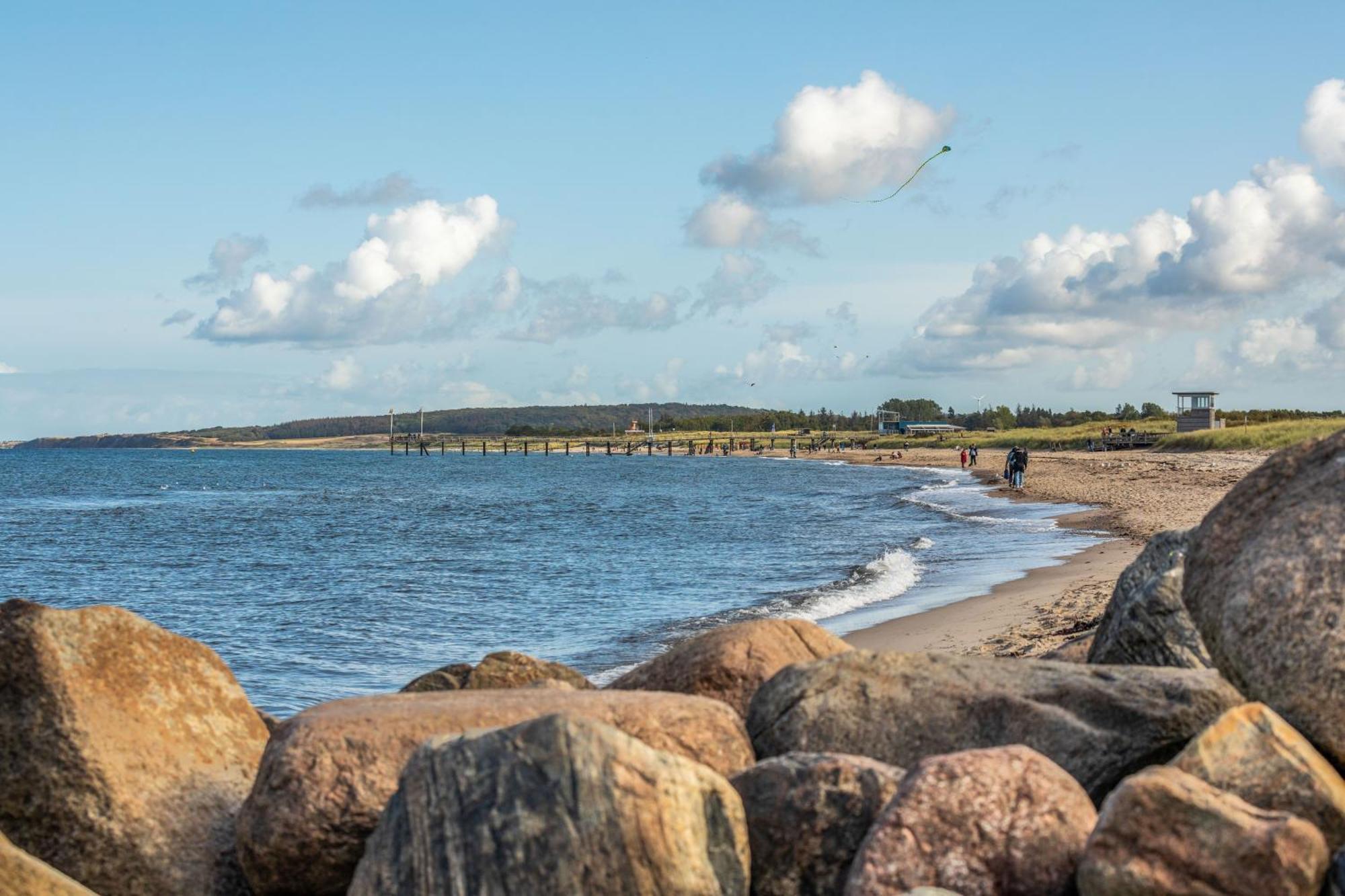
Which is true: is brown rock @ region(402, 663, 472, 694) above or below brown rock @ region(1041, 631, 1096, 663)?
above

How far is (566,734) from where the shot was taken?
521cm

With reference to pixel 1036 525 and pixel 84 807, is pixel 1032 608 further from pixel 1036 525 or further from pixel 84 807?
pixel 1036 525

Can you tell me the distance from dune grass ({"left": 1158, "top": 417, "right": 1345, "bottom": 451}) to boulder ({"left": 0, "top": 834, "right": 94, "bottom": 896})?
7054 centimetres

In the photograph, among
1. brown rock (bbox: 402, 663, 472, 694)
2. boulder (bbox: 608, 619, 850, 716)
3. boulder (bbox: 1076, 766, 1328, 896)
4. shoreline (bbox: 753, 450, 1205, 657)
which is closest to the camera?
boulder (bbox: 1076, 766, 1328, 896)

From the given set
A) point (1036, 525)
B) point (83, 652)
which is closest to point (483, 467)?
point (1036, 525)

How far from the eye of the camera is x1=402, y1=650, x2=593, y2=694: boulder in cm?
862

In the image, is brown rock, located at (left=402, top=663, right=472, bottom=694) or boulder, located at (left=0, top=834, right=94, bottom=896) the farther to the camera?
brown rock, located at (left=402, top=663, right=472, bottom=694)

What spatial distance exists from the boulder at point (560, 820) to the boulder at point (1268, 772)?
2103 millimetres

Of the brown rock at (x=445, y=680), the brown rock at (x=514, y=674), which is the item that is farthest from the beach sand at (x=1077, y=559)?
the brown rock at (x=445, y=680)

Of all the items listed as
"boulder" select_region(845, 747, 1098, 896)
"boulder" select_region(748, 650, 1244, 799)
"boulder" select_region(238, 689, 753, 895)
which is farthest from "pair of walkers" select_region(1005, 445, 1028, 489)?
"boulder" select_region(845, 747, 1098, 896)

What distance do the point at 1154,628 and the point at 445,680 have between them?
4926mm

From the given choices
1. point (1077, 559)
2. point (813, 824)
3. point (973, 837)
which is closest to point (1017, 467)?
point (1077, 559)

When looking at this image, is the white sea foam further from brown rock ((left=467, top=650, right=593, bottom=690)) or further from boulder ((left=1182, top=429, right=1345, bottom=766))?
boulder ((left=1182, top=429, right=1345, bottom=766))

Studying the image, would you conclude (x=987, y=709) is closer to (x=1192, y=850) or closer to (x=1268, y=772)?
(x=1268, y=772)
